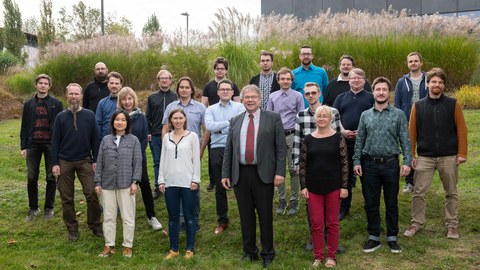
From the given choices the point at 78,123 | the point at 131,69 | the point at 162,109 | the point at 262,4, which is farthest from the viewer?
the point at 262,4

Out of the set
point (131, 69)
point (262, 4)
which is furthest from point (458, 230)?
point (262, 4)

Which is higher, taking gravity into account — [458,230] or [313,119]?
[313,119]

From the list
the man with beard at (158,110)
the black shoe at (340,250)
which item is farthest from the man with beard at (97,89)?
the black shoe at (340,250)

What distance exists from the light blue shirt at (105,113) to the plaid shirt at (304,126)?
2.52m

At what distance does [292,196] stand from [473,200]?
250cm

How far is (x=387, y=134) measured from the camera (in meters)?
5.87

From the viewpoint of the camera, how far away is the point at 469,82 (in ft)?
46.0

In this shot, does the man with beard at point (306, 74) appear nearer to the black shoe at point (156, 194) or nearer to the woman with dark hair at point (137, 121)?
the woman with dark hair at point (137, 121)

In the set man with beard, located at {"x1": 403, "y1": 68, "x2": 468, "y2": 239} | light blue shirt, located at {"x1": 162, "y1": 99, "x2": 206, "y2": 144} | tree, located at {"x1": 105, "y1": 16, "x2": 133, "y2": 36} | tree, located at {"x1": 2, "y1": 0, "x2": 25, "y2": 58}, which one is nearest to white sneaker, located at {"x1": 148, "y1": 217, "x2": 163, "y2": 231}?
light blue shirt, located at {"x1": 162, "y1": 99, "x2": 206, "y2": 144}

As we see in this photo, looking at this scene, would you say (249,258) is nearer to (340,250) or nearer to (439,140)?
(340,250)

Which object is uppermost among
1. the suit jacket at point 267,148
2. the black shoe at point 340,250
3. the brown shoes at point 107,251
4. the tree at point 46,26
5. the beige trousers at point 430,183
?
the tree at point 46,26

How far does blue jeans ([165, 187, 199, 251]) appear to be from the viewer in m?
5.99

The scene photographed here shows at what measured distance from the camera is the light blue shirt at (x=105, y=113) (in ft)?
23.6

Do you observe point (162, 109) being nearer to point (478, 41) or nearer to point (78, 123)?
point (78, 123)
